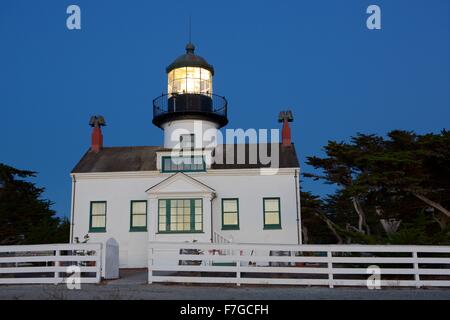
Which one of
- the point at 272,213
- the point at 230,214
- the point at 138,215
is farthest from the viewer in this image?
the point at 138,215

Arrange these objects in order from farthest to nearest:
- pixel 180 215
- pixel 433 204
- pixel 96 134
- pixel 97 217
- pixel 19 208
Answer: pixel 19 208 → pixel 96 134 → pixel 97 217 → pixel 180 215 → pixel 433 204

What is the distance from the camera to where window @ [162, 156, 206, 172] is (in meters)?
20.3

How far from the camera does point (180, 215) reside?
62.3 ft

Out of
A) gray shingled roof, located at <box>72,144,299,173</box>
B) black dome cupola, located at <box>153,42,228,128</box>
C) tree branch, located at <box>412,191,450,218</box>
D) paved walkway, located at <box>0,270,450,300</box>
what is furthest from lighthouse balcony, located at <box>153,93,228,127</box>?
paved walkway, located at <box>0,270,450,300</box>

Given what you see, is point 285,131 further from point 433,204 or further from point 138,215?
point 138,215

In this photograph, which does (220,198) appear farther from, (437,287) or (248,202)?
(437,287)

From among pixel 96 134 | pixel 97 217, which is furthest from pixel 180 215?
pixel 96 134

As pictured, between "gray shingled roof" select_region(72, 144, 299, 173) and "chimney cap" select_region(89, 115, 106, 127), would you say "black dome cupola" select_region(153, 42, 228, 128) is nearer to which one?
"gray shingled roof" select_region(72, 144, 299, 173)

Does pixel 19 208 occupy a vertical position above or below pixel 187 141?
below

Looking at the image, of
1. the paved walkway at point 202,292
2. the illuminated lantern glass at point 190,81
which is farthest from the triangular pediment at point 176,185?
the paved walkway at point 202,292

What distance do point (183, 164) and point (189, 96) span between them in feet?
11.1
